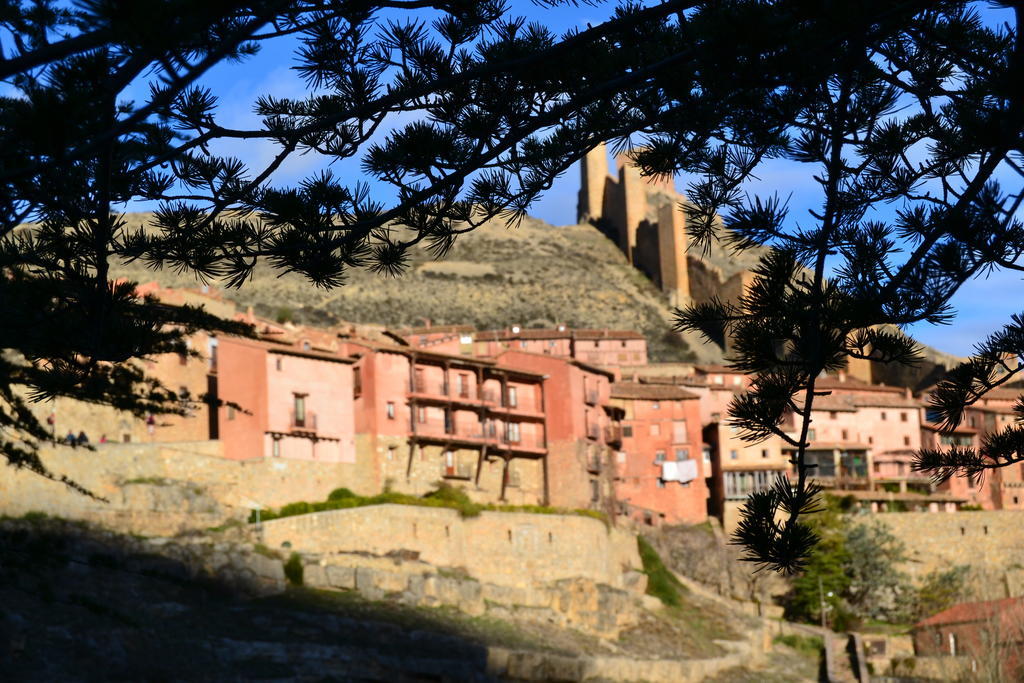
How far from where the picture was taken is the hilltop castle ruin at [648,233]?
10706cm

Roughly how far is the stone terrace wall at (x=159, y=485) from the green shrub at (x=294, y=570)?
96.9 inches

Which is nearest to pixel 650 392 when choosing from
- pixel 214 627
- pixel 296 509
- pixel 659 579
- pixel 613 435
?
pixel 613 435

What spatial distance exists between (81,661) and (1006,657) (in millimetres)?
28308

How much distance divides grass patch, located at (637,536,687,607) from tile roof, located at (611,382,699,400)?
8618mm

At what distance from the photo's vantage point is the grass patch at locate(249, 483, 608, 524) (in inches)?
1677

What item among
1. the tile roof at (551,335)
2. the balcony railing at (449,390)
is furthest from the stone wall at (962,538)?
the tile roof at (551,335)

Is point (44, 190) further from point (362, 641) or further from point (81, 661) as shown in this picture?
point (362, 641)

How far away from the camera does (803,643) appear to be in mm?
50094

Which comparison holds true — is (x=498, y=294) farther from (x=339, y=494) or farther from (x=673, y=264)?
(x=339, y=494)

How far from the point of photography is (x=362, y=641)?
3422 centimetres

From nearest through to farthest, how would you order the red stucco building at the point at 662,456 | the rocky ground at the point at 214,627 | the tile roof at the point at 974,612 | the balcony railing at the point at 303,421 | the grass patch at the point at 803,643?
1. the rocky ground at the point at 214,627
2. the balcony railing at the point at 303,421
3. the tile roof at the point at 974,612
4. the grass patch at the point at 803,643
5. the red stucco building at the point at 662,456

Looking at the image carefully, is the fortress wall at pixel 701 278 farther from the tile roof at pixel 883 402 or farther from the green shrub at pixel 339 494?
the green shrub at pixel 339 494

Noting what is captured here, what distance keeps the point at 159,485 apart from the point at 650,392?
2618 cm

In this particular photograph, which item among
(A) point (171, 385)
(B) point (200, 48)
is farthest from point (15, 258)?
(A) point (171, 385)
